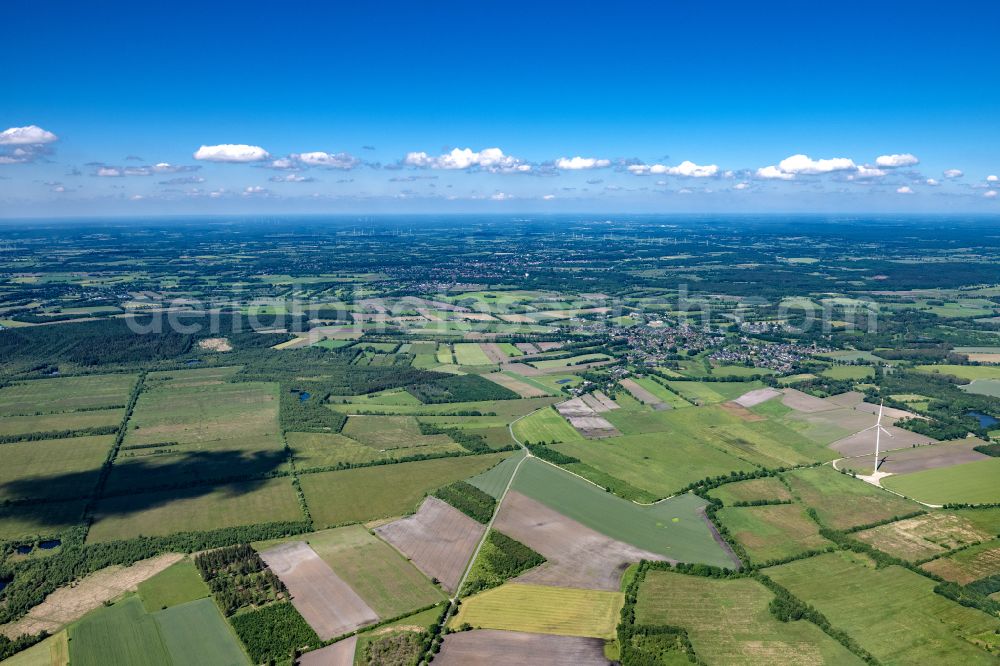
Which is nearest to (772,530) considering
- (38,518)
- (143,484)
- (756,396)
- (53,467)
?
(756,396)

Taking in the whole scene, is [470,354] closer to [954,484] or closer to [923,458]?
[923,458]

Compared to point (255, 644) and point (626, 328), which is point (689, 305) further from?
point (255, 644)

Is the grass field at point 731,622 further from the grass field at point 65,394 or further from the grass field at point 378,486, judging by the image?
the grass field at point 65,394

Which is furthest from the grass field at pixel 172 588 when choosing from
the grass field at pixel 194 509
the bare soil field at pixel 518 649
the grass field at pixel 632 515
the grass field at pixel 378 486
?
the grass field at pixel 632 515

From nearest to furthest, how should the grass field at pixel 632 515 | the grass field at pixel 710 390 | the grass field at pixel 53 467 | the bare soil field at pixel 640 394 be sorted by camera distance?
the grass field at pixel 632 515 → the grass field at pixel 53 467 → the bare soil field at pixel 640 394 → the grass field at pixel 710 390

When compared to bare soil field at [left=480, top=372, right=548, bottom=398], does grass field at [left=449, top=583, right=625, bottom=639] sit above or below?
below

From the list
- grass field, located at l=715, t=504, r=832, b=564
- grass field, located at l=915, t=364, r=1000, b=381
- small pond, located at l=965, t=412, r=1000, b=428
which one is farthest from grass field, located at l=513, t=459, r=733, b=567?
grass field, located at l=915, t=364, r=1000, b=381

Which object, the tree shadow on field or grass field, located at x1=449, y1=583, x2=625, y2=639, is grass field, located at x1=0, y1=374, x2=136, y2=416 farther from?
grass field, located at x1=449, y1=583, x2=625, y2=639
